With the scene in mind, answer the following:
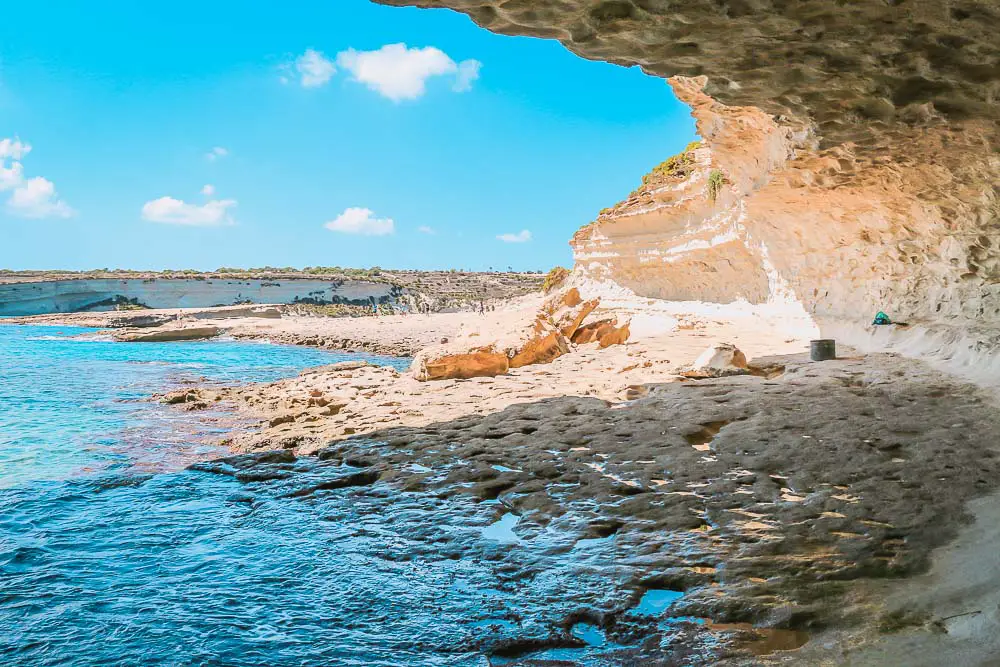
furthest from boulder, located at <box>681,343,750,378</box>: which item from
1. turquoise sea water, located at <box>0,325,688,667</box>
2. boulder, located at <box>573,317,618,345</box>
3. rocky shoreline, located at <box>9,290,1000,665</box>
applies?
boulder, located at <box>573,317,618,345</box>

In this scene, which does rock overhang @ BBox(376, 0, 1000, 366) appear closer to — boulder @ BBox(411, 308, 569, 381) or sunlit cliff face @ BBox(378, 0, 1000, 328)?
sunlit cliff face @ BBox(378, 0, 1000, 328)

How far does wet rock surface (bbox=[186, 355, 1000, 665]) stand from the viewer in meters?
3.10

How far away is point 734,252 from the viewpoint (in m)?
16.7

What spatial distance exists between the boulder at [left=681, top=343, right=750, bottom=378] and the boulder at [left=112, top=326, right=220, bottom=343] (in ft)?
98.4

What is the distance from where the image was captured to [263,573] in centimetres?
395

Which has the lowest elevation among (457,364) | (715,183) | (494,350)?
(457,364)

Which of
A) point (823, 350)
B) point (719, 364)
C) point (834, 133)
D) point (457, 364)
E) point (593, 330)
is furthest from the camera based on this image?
point (593, 330)

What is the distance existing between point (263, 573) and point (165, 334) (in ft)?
105

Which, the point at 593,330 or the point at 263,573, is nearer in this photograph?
the point at 263,573

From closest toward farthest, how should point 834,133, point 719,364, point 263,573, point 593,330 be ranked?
point 263,573 → point 834,133 → point 719,364 → point 593,330

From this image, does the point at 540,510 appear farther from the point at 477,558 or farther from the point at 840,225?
the point at 840,225

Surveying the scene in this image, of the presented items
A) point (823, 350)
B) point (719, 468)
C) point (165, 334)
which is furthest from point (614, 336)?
point (165, 334)

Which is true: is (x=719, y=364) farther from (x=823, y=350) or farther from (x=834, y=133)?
(x=834, y=133)

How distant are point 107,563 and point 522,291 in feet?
164
